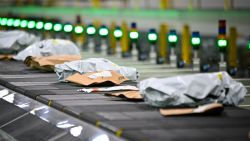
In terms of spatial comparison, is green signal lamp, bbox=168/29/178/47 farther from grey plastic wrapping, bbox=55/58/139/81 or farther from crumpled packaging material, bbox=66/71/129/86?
crumpled packaging material, bbox=66/71/129/86

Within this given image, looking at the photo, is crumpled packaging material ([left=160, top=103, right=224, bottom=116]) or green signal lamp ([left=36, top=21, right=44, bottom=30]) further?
green signal lamp ([left=36, top=21, right=44, bottom=30])

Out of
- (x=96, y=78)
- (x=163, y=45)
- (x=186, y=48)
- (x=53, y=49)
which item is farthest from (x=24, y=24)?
(x=96, y=78)

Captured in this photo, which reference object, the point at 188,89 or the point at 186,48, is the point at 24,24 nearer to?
the point at 186,48

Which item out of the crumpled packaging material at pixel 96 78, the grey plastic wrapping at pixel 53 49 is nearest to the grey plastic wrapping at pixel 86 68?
the crumpled packaging material at pixel 96 78

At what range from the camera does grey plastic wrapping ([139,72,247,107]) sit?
26.0ft

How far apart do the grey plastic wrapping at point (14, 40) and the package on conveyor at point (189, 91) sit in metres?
8.71

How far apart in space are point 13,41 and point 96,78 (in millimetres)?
6460

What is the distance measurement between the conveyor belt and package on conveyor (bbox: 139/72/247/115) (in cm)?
14

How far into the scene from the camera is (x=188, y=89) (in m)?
7.98

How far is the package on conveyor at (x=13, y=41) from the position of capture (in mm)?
16594

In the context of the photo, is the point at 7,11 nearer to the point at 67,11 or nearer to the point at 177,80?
the point at 67,11

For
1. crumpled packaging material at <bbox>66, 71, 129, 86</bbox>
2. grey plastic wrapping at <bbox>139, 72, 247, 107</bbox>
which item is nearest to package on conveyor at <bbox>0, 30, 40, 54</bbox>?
crumpled packaging material at <bbox>66, 71, 129, 86</bbox>

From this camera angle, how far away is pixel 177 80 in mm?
8094

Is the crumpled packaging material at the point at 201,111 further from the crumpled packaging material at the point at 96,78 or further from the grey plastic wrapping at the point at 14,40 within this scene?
the grey plastic wrapping at the point at 14,40
